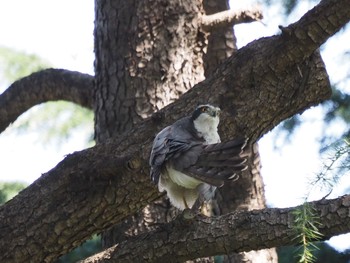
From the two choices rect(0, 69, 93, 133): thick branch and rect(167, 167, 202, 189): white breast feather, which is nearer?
rect(167, 167, 202, 189): white breast feather

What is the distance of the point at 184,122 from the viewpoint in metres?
4.25

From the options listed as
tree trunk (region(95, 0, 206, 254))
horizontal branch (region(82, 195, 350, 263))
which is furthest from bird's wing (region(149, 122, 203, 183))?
tree trunk (region(95, 0, 206, 254))

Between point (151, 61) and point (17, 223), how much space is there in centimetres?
146

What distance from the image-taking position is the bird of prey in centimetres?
357

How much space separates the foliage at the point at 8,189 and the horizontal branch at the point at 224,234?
7.05 feet

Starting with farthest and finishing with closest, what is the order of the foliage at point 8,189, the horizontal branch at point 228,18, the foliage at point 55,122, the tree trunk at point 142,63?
1. the foliage at point 55,122
2. the foliage at point 8,189
3. the horizontal branch at point 228,18
4. the tree trunk at point 142,63

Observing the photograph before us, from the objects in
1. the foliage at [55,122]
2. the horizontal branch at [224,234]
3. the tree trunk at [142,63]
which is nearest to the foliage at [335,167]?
the horizontal branch at [224,234]

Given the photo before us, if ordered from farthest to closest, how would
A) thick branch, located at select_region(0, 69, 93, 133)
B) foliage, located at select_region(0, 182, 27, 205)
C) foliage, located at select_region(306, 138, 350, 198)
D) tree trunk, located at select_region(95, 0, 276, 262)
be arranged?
1. foliage, located at select_region(0, 182, 27, 205)
2. thick branch, located at select_region(0, 69, 93, 133)
3. tree trunk, located at select_region(95, 0, 276, 262)
4. foliage, located at select_region(306, 138, 350, 198)

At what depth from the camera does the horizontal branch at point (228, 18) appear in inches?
212

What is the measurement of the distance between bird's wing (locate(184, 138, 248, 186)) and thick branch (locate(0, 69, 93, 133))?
2.38 metres

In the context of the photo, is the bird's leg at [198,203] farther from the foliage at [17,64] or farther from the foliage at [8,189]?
the foliage at [17,64]

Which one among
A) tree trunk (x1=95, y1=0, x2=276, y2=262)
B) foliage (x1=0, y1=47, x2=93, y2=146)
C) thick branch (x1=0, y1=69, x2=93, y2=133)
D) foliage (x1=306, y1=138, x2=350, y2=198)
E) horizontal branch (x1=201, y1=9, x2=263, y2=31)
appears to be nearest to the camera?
foliage (x1=306, y1=138, x2=350, y2=198)

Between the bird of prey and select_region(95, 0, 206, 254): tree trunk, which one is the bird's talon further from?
select_region(95, 0, 206, 254): tree trunk

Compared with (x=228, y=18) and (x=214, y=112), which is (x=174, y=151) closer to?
(x=214, y=112)
